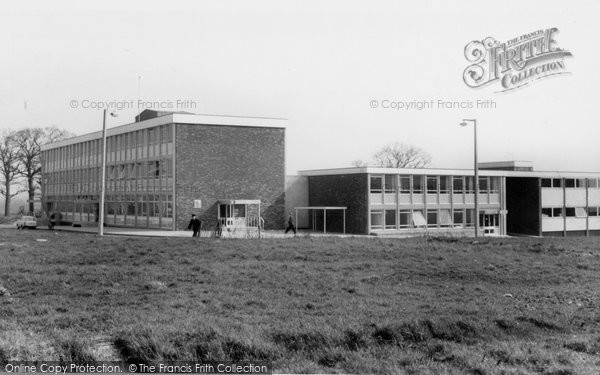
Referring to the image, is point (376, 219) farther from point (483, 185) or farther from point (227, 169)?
point (227, 169)

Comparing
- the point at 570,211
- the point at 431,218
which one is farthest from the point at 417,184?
the point at 570,211

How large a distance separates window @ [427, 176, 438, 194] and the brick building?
34.9 feet

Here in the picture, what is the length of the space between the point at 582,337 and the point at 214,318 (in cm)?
592

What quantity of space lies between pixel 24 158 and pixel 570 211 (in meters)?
54.4

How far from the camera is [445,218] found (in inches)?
1810

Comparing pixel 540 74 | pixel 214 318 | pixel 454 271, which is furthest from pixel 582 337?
pixel 540 74

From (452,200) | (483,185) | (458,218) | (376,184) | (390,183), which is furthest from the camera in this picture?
(483,185)

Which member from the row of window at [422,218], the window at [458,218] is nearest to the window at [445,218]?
the row of window at [422,218]

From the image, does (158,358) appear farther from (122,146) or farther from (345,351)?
(122,146)

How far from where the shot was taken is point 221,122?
140 ft

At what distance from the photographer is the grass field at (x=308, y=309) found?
839 centimetres

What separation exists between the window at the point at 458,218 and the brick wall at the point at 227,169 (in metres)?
13.0

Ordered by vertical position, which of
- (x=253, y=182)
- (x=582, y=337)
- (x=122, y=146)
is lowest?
(x=582, y=337)

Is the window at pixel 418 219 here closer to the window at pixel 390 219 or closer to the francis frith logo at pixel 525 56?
the window at pixel 390 219
